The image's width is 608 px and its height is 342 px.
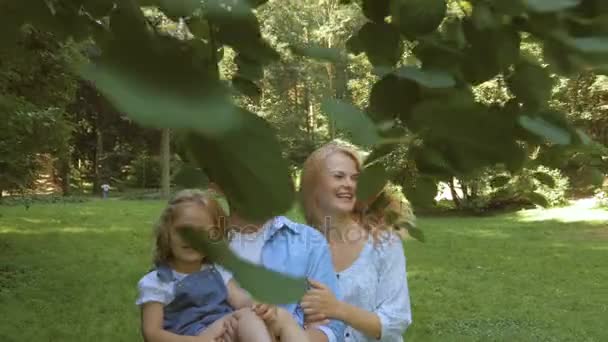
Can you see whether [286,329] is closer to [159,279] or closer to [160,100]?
[159,279]

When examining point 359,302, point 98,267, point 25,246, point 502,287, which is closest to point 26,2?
point 359,302

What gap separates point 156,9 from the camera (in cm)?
38

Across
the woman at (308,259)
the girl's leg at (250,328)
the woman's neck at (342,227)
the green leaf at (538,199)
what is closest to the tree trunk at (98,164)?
the woman's neck at (342,227)

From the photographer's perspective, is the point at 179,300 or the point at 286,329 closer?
the point at 286,329

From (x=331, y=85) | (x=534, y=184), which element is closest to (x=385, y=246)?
(x=534, y=184)

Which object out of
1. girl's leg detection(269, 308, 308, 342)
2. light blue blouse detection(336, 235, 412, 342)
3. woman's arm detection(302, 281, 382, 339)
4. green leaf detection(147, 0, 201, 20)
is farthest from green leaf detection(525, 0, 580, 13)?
light blue blouse detection(336, 235, 412, 342)

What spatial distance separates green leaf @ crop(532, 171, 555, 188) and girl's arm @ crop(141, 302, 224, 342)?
134cm

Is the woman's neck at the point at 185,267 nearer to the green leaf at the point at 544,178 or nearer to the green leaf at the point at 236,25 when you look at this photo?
the green leaf at the point at 544,178

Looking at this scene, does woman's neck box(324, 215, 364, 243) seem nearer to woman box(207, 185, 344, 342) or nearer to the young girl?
woman box(207, 185, 344, 342)

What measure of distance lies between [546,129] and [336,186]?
1.93 m

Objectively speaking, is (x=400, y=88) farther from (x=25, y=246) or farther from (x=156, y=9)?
(x=25, y=246)

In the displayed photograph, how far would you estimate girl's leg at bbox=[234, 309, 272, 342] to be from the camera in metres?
2.09

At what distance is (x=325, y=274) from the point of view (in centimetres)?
237

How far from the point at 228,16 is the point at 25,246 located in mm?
12053
